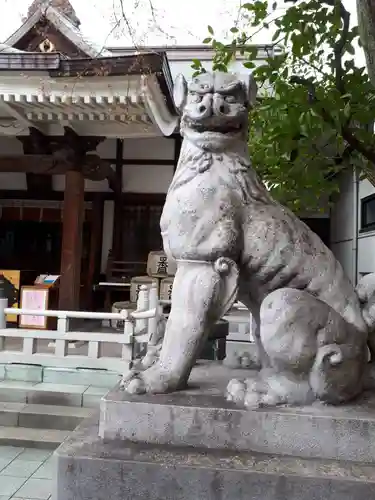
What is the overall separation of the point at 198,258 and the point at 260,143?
3.22m

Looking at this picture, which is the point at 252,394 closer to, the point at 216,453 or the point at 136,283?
the point at 216,453

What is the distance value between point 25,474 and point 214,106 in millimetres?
3442

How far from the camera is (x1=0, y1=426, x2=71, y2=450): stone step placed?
4.39m

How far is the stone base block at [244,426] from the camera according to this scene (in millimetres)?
1671

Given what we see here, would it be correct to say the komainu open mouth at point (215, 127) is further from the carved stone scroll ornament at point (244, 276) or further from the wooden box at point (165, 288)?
the wooden box at point (165, 288)

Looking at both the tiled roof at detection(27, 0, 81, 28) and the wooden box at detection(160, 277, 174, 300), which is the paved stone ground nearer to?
the wooden box at detection(160, 277, 174, 300)

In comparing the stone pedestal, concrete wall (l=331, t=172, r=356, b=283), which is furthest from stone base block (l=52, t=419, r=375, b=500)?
concrete wall (l=331, t=172, r=356, b=283)

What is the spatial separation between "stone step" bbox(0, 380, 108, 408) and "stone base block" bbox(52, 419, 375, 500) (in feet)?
11.4

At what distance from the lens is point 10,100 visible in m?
6.43

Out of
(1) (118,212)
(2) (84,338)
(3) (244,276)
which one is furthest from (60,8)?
(3) (244,276)

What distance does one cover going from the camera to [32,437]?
448cm

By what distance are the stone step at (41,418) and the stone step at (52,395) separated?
0.19 meters

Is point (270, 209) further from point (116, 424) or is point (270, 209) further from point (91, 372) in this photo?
point (91, 372)

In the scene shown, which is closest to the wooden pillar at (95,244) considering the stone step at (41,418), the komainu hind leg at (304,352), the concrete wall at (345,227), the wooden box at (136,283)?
the wooden box at (136,283)
